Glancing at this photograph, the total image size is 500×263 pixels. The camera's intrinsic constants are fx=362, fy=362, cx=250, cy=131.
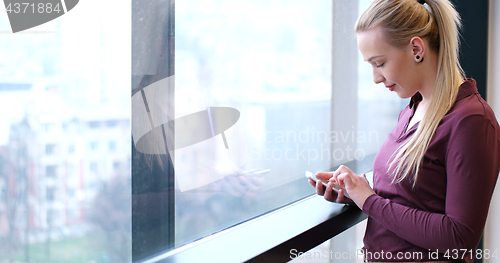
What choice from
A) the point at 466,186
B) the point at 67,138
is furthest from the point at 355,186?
the point at 67,138

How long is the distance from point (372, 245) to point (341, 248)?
1154 millimetres

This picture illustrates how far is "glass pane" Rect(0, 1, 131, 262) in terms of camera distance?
65 cm

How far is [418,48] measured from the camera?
36.5 inches

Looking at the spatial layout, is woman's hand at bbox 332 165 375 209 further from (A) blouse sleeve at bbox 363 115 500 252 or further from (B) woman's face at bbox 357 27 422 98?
(B) woman's face at bbox 357 27 422 98

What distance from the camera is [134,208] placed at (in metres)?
0.87

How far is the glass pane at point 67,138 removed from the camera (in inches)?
25.7

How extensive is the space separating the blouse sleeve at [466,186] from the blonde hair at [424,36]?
3.5 inches

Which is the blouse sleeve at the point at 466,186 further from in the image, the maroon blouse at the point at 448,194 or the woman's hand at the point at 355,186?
the woman's hand at the point at 355,186

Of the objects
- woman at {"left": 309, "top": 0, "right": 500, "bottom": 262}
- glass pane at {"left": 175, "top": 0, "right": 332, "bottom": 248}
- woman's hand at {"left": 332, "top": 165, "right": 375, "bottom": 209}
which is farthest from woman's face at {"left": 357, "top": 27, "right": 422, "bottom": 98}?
glass pane at {"left": 175, "top": 0, "right": 332, "bottom": 248}

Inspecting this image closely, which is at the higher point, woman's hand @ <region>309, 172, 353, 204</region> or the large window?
the large window

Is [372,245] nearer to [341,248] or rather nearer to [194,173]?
[194,173]

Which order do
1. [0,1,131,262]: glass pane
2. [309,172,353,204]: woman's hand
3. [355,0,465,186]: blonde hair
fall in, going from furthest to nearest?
[309,172,353,204]: woman's hand → [355,0,465,186]: blonde hair → [0,1,131,262]: glass pane

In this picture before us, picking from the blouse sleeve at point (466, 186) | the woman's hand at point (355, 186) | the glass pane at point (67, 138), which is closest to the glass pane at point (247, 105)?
the glass pane at point (67, 138)

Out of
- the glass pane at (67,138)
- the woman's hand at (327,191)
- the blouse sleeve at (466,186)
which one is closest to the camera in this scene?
the glass pane at (67,138)
